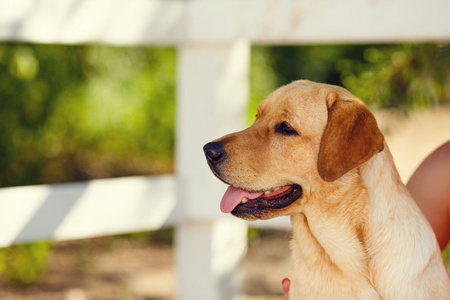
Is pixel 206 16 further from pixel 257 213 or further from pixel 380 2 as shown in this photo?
pixel 257 213

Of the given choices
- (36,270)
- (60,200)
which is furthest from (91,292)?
(60,200)

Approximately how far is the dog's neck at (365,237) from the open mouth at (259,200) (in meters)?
0.08

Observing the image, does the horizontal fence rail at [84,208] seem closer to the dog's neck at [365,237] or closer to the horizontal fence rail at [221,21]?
the horizontal fence rail at [221,21]

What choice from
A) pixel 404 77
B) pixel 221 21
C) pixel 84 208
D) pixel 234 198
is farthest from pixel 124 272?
pixel 234 198

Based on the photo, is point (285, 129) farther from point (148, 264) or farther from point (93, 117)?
point (93, 117)

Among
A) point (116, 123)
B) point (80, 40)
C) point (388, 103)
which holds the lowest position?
point (116, 123)

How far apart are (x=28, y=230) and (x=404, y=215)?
1.55 m

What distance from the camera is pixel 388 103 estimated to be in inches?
139

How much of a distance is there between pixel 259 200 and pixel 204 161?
987 millimetres

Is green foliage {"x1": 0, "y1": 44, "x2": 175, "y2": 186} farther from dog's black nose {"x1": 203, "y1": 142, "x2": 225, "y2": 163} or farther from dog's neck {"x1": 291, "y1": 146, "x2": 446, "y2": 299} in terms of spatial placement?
dog's neck {"x1": 291, "y1": 146, "x2": 446, "y2": 299}

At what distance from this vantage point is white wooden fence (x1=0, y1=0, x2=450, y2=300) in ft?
8.62

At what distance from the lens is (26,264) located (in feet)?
14.4

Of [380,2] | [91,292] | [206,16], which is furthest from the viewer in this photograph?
[91,292]

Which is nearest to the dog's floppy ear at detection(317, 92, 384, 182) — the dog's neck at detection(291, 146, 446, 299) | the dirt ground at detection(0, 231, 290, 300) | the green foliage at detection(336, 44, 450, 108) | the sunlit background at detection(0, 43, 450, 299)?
the dog's neck at detection(291, 146, 446, 299)
